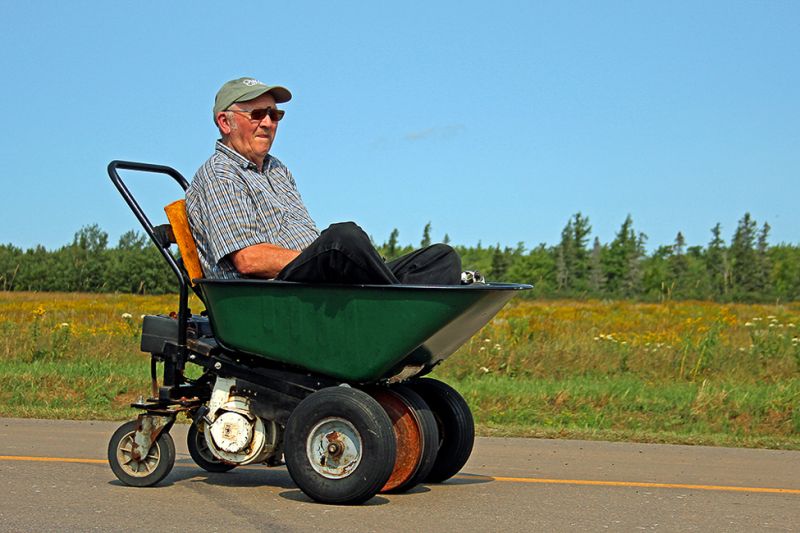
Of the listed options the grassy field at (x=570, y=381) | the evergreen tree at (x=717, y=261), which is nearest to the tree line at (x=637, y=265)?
the evergreen tree at (x=717, y=261)

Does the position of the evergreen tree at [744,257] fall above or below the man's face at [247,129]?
above

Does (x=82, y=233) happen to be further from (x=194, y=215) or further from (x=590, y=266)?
(x=194, y=215)

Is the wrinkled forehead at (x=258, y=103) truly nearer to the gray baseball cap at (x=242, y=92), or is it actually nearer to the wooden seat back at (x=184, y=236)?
the gray baseball cap at (x=242, y=92)

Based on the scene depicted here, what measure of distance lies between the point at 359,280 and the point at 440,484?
4.60ft

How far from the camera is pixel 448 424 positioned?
5.68m

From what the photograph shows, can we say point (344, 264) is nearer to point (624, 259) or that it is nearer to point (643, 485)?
point (643, 485)

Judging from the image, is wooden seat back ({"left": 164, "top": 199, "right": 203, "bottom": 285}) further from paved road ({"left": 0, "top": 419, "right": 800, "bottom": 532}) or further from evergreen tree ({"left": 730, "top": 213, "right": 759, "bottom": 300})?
evergreen tree ({"left": 730, "top": 213, "right": 759, "bottom": 300})

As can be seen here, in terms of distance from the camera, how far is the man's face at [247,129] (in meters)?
5.63

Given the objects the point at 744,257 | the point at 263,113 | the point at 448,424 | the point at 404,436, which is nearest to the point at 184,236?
the point at 263,113

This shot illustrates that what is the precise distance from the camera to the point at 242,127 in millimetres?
5629

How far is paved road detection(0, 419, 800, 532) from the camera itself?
4.61 metres

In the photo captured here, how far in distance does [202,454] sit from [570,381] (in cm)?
648

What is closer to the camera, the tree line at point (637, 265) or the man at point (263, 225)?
the man at point (263, 225)

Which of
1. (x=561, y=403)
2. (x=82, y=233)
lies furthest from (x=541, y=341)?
(x=82, y=233)
